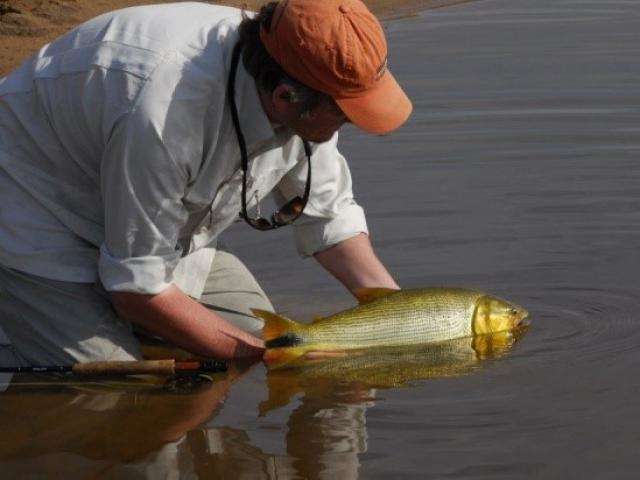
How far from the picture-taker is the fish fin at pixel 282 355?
5.75 metres

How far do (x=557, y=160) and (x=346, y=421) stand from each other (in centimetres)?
459

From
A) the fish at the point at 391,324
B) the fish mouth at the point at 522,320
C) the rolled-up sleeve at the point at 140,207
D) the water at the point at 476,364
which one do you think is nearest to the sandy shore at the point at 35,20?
the water at the point at 476,364

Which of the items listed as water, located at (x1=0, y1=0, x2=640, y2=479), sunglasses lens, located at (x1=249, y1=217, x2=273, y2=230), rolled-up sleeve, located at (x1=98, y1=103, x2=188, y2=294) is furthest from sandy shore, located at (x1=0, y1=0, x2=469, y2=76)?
rolled-up sleeve, located at (x1=98, y1=103, x2=188, y2=294)

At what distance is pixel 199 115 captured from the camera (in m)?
5.12

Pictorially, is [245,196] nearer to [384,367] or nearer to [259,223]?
[259,223]

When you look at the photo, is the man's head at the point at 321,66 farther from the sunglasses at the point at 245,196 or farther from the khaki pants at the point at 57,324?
the khaki pants at the point at 57,324

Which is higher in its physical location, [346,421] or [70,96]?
[70,96]

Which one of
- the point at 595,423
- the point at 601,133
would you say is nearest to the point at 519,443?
the point at 595,423

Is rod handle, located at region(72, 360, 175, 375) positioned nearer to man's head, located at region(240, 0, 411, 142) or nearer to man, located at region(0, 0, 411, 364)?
man, located at region(0, 0, 411, 364)

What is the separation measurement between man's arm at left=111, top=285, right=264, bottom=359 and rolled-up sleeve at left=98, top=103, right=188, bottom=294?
0.07 metres

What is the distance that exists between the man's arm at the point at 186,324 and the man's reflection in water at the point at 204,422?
236mm

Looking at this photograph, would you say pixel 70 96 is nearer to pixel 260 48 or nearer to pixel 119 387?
pixel 260 48

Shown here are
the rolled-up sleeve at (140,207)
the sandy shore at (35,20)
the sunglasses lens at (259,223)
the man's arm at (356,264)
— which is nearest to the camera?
the rolled-up sleeve at (140,207)

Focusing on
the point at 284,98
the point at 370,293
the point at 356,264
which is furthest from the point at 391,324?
the point at 284,98
